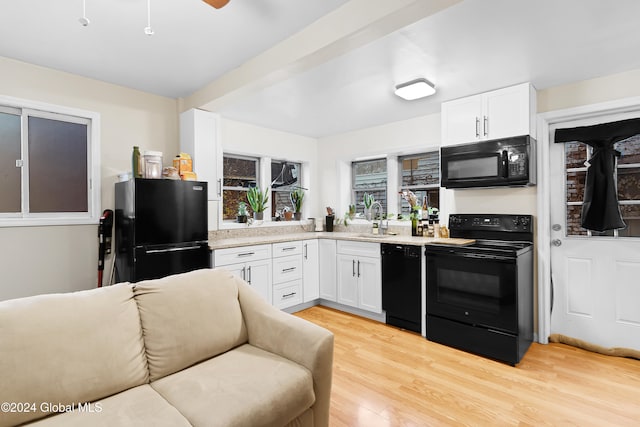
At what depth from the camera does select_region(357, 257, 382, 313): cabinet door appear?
3.50m

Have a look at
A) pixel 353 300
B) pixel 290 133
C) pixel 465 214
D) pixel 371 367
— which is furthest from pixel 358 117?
pixel 371 367

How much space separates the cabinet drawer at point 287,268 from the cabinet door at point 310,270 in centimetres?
8

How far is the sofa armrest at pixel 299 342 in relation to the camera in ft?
5.09

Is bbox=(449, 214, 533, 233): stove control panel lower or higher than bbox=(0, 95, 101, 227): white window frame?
lower

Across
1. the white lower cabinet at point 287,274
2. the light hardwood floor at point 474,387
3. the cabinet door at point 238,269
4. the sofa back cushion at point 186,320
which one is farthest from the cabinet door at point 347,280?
the sofa back cushion at point 186,320

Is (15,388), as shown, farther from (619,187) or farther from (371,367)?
(619,187)

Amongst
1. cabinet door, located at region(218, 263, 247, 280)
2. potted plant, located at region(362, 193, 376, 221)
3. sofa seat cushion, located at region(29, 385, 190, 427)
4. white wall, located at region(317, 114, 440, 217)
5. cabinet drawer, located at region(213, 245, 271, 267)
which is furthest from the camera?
potted plant, located at region(362, 193, 376, 221)

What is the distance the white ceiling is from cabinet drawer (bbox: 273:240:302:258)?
1606 millimetres

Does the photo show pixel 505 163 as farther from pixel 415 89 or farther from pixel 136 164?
pixel 136 164

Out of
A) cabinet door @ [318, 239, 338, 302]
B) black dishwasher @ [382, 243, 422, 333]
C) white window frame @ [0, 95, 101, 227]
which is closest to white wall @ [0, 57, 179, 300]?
white window frame @ [0, 95, 101, 227]

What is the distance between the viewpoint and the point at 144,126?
326 cm

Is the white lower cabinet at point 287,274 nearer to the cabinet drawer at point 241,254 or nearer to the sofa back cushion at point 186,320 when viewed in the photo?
the cabinet drawer at point 241,254

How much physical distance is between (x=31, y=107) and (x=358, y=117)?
312 centimetres

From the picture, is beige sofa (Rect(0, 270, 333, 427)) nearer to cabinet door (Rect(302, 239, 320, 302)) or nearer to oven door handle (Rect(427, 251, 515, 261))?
oven door handle (Rect(427, 251, 515, 261))
